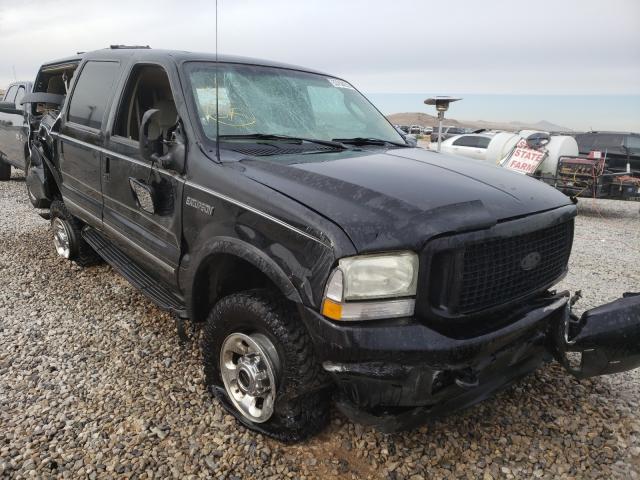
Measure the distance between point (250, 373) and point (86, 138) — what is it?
2649mm

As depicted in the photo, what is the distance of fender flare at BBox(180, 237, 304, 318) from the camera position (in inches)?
79.4

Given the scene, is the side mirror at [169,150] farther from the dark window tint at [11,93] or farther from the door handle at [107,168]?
the dark window tint at [11,93]

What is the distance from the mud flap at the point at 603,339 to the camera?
2.21 metres

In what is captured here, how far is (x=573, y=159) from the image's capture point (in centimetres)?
1040

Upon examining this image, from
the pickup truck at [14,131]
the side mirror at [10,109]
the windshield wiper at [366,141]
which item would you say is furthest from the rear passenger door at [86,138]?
the side mirror at [10,109]

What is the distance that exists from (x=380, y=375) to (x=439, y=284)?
1.46ft

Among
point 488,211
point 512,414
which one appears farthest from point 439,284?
point 512,414

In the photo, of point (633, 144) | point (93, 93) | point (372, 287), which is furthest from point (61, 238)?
point (633, 144)

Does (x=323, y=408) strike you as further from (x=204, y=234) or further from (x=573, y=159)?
(x=573, y=159)

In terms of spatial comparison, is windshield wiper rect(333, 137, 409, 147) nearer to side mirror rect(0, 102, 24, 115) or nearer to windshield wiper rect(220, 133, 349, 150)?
windshield wiper rect(220, 133, 349, 150)

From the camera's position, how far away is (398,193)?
6.85 ft

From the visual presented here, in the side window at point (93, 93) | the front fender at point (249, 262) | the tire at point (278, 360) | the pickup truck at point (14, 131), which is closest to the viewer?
the front fender at point (249, 262)

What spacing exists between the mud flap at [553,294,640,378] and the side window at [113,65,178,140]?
2821mm

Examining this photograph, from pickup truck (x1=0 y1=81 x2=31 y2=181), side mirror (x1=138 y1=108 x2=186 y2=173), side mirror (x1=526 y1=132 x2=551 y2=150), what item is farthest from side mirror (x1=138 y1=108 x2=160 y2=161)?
side mirror (x1=526 y1=132 x2=551 y2=150)
